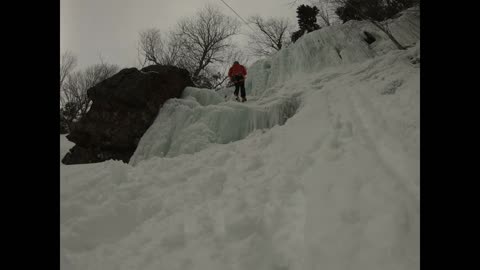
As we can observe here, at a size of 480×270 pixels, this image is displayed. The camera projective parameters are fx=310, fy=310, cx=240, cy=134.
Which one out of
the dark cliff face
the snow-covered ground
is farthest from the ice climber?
the snow-covered ground

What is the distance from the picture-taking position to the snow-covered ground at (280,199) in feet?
5.16

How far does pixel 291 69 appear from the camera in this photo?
9469 millimetres

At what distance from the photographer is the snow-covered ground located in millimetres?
1573

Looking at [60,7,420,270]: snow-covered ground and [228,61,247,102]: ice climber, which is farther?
[228,61,247,102]: ice climber

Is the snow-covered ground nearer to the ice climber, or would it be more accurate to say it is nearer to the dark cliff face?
the dark cliff face

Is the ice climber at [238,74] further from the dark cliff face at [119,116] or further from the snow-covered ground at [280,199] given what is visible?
the snow-covered ground at [280,199]

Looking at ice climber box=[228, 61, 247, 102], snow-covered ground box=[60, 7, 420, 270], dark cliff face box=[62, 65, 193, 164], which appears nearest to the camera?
snow-covered ground box=[60, 7, 420, 270]

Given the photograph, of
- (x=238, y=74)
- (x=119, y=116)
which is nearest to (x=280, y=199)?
(x=119, y=116)

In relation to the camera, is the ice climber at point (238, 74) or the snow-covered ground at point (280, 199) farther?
the ice climber at point (238, 74)

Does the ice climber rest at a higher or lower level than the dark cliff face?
higher

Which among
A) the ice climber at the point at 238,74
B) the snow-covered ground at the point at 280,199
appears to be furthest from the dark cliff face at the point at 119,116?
the snow-covered ground at the point at 280,199
